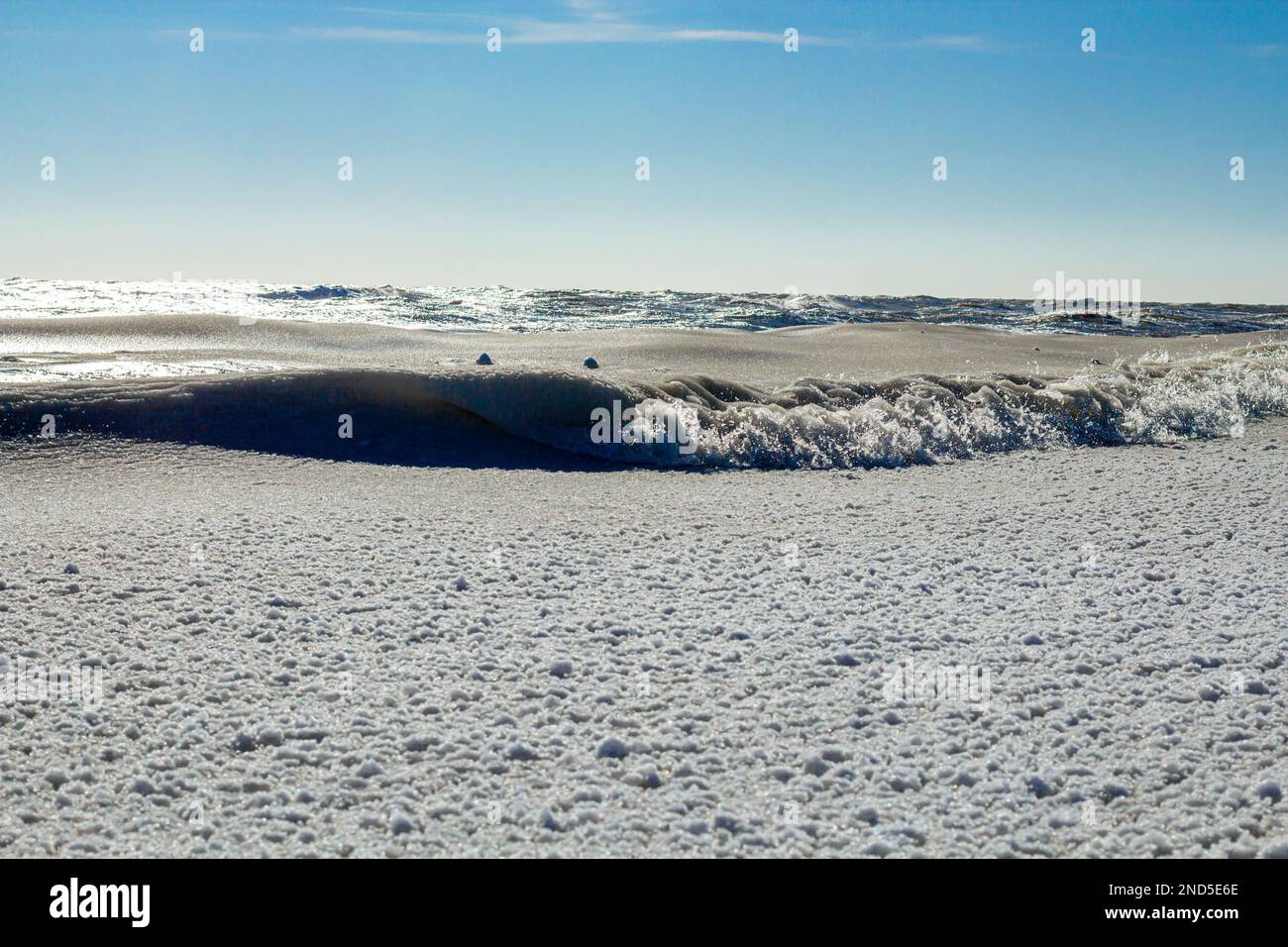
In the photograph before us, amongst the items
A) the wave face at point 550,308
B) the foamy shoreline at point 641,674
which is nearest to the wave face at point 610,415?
the foamy shoreline at point 641,674

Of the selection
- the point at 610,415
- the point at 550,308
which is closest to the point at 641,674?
the point at 610,415

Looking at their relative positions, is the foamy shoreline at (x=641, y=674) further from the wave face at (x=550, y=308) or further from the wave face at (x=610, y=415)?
the wave face at (x=550, y=308)

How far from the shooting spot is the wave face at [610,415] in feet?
14.2

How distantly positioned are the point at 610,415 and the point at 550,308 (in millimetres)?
14909

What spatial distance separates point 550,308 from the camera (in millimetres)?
19188

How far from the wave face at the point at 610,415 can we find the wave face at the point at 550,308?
7.99 metres

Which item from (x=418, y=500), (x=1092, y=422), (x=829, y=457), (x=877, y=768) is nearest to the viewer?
(x=877, y=768)

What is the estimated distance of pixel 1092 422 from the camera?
498 centimetres

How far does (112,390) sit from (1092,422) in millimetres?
4654

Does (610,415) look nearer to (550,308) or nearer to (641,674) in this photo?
(641,674)

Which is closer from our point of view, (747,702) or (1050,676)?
(747,702)

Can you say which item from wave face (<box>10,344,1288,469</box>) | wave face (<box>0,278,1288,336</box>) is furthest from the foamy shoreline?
wave face (<box>0,278,1288,336</box>)
